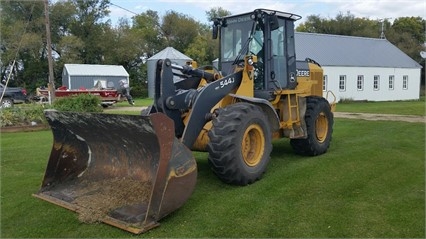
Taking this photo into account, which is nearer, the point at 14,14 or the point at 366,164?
the point at 366,164

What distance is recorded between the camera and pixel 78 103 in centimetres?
1472

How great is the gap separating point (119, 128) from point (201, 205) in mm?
1347

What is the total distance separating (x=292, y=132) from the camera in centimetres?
733

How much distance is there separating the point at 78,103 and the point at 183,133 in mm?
10112

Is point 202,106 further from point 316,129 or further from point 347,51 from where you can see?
point 347,51

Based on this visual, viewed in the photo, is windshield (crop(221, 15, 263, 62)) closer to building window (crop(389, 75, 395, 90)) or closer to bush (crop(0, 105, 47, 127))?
bush (crop(0, 105, 47, 127))

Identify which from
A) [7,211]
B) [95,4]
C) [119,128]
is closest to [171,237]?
[119,128]

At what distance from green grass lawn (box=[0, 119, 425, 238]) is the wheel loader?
0.23 m

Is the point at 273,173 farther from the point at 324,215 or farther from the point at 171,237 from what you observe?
the point at 171,237

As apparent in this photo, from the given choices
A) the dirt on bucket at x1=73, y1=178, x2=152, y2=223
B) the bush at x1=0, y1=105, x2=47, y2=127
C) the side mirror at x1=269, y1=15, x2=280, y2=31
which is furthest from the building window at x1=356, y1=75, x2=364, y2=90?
the dirt on bucket at x1=73, y1=178, x2=152, y2=223

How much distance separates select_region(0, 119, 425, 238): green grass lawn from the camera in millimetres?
4445

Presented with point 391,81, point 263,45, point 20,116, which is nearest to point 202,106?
point 263,45

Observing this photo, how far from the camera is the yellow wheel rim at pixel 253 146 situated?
5.95m

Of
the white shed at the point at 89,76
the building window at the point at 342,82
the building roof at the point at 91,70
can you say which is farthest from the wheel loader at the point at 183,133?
the building roof at the point at 91,70
